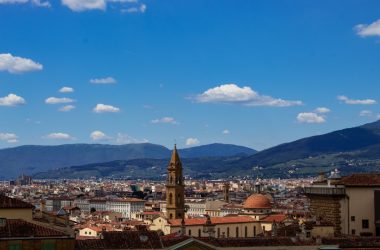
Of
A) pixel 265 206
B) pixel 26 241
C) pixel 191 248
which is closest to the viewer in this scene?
pixel 26 241

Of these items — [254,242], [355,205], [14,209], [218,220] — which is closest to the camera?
[14,209]

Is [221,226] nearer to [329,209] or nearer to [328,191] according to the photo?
[329,209]

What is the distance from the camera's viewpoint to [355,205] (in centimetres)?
4591

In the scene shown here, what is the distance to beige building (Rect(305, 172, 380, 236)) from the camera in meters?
45.7

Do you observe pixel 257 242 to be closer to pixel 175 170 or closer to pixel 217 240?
pixel 217 240

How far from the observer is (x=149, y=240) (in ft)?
122

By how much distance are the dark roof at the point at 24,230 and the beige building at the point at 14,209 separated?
6.21 feet

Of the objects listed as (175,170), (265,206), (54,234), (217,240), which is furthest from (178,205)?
(54,234)

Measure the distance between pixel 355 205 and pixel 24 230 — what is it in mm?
21487

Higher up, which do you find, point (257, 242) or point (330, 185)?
point (330, 185)

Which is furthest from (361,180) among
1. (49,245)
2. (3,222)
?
(3,222)

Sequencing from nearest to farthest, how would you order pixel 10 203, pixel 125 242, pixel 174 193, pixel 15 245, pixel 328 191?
pixel 15 245 < pixel 10 203 < pixel 125 242 < pixel 328 191 < pixel 174 193

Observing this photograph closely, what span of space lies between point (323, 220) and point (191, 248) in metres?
13.3

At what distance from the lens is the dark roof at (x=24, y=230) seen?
1286 inches
